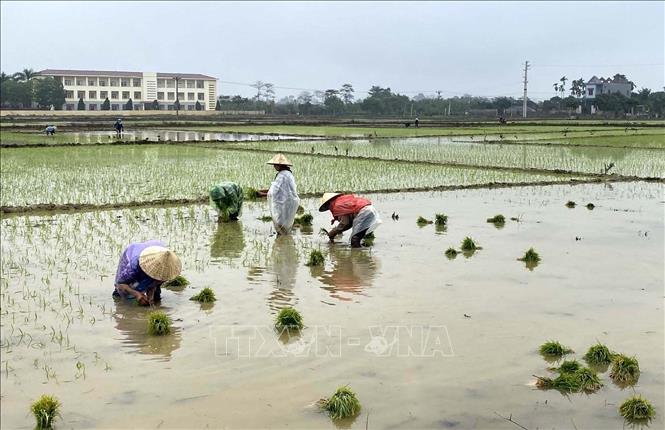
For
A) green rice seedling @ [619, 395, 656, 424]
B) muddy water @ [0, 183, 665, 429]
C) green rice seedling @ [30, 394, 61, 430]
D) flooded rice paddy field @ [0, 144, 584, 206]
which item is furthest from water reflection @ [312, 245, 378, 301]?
flooded rice paddy field @ [0, 144, 584, 206]

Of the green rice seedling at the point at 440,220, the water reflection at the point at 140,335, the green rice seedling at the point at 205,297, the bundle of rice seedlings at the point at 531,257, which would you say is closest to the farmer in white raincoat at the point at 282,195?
the green rice seedling at the point at 440,220

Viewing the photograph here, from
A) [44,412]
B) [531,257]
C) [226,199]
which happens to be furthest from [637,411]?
[226,199]

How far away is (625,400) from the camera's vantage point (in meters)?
4.34

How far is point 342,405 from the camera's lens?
4.11 m

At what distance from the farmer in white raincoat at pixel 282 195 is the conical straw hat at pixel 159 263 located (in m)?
3.49

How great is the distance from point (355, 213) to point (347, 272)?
4.14 feet

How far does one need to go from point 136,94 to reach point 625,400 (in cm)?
8173

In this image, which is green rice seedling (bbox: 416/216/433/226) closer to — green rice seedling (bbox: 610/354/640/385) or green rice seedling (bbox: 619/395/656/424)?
green rice seedling (bbox: 610/354/640/385)

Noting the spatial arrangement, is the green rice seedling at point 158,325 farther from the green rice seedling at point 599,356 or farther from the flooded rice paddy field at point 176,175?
the flooded rice paddy field at point 176,175

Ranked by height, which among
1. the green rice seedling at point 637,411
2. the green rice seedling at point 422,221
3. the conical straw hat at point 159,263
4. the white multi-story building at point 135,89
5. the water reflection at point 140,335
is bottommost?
the green rice seedling at point 637,411

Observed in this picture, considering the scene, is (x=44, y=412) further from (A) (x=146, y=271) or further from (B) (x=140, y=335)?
(A) (x=146, y=271)

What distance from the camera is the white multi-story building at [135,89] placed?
77.0 m

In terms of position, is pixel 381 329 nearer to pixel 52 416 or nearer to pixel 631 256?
pixel 52 416

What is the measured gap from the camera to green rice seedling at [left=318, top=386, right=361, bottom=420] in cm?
411
